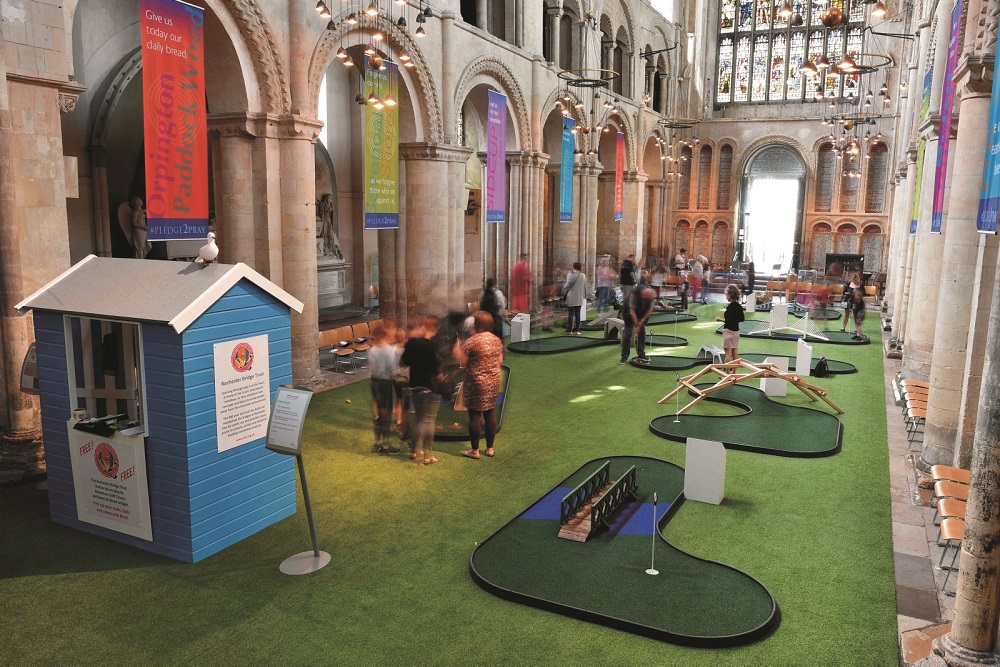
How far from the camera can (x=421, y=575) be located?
5.98 m

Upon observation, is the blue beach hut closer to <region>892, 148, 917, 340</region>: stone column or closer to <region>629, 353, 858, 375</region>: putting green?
<region>629, 353, 858, 375</region>: putting green

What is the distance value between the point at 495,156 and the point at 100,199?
822 cm

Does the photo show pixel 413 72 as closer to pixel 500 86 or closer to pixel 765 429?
pixel 500 86

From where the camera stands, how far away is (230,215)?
11289 millimetres

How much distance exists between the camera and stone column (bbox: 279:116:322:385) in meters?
11.5

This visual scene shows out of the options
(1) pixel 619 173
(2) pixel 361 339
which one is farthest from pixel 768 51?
(2) pixel 361 339

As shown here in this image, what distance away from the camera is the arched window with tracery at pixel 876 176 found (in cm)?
2964

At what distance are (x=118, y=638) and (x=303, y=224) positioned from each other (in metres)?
7.74

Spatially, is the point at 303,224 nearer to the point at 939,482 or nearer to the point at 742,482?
the point at 742,482

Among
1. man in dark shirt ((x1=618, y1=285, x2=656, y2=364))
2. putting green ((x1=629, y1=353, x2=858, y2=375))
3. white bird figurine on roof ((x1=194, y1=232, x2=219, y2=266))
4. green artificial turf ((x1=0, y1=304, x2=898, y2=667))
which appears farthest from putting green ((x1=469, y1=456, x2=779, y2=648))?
man in dark shirt ((x1=618, y1=285, x2=656, y2=364))

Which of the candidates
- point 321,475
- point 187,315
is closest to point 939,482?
point 321,475

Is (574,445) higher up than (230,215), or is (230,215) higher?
(230,215)

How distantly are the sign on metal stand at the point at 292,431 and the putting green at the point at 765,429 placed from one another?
469 cm

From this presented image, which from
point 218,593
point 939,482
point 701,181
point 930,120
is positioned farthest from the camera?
point 701,181
